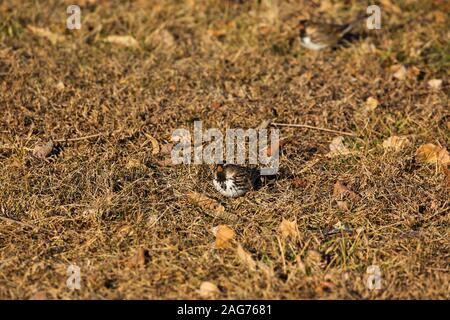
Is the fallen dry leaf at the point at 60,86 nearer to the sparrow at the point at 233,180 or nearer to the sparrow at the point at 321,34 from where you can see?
the sparrow at the point at 233,180

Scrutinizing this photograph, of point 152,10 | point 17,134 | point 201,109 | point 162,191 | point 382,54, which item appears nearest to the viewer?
point 162,191

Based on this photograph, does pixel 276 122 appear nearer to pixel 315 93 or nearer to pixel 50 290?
pixel 315 93

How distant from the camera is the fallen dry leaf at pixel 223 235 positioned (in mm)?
3492

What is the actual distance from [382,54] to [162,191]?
2.37 meters

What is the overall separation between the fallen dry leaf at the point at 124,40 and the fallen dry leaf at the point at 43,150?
5.07 ft

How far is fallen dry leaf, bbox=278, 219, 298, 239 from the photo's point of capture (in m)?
3.54

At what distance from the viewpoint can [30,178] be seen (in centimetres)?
396

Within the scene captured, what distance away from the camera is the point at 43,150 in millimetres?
4184

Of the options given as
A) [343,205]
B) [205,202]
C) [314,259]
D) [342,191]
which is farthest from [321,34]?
[314,259]

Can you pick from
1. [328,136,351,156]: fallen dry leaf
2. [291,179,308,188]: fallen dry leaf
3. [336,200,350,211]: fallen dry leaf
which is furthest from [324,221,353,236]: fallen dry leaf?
[328,136,351,156]: fallen dry leaf

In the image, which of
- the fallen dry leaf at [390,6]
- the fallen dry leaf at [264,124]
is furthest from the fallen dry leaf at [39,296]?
the fallen dry leaf at [390,6]

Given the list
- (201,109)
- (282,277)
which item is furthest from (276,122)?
(282,277)

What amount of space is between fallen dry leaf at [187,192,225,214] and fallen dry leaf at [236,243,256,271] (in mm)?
393

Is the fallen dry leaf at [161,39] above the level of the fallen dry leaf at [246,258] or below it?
above
